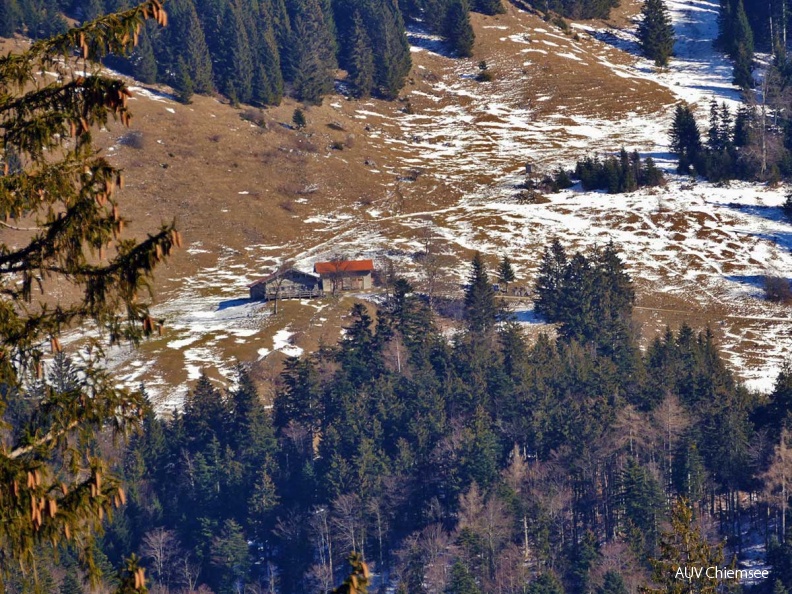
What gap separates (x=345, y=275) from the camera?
4281 inches

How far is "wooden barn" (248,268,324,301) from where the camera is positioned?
107688 millimetres

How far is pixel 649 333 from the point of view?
102 metres

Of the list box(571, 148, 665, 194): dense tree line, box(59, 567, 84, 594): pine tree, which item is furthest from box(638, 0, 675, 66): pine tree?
box(59, 567, 84, 594): pine tree

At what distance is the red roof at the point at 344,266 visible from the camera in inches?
4269

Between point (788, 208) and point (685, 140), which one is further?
point (685, 140)

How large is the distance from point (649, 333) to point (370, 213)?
4490 cm

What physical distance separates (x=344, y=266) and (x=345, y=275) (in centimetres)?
104

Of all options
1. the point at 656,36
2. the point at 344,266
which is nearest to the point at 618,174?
the point at 344,266

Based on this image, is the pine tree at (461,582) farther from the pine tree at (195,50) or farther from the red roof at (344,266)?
the pine tree at (195,50)

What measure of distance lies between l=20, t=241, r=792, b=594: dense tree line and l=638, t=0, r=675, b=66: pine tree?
3975 inches

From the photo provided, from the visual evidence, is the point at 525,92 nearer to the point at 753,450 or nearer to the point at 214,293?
the point at 214,293

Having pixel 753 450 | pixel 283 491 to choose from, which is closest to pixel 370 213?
pixel 283 491

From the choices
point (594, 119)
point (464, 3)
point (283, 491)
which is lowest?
point (283, 491)

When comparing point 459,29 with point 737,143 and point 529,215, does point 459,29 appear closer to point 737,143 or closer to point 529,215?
point 737,143
